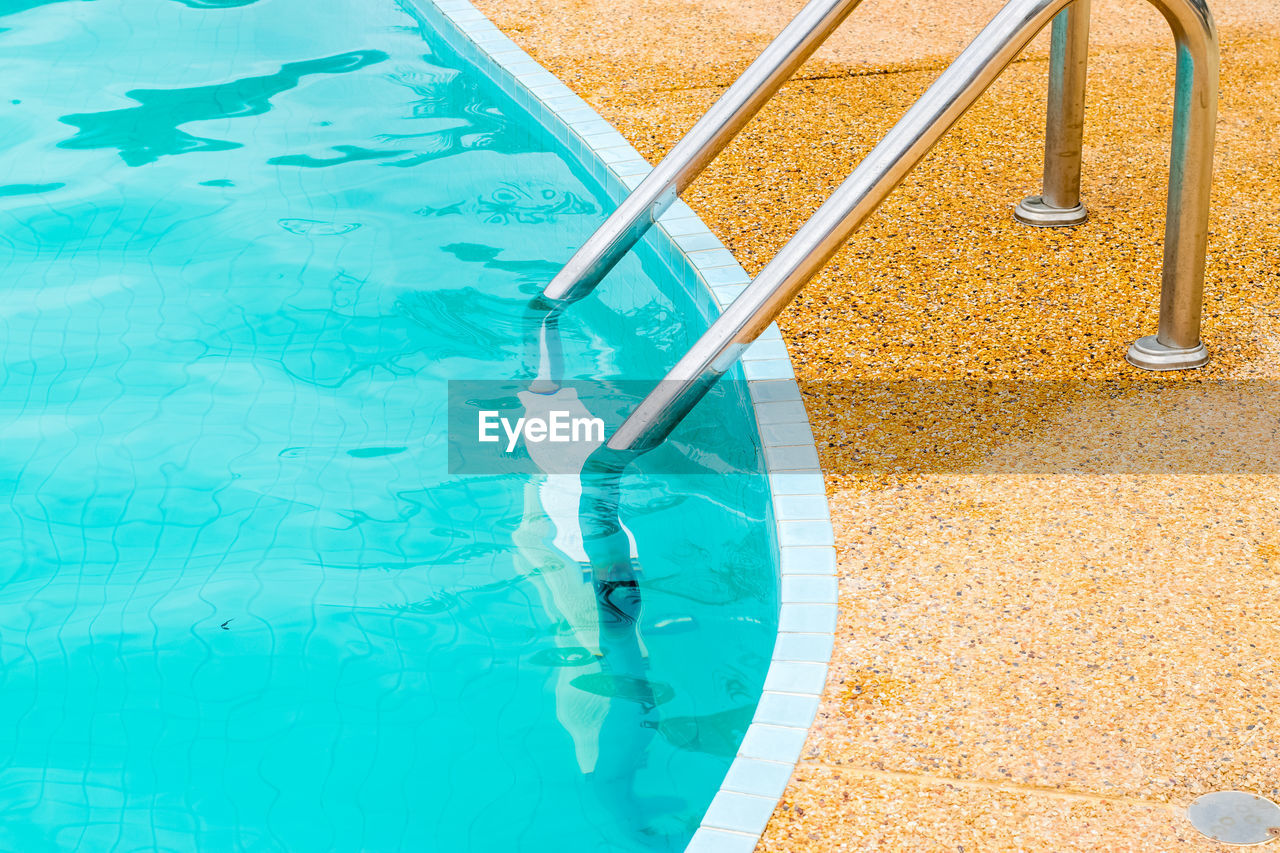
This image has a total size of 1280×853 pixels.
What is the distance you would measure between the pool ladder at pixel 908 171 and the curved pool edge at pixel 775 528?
19.0 inches

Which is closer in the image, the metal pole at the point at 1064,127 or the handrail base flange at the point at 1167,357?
the handrail base flange at the point at 1167,357

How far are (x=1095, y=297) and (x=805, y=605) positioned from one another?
1.81 m

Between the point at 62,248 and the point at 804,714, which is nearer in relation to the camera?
the point at 804,714

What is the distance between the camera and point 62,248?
18.9 feet

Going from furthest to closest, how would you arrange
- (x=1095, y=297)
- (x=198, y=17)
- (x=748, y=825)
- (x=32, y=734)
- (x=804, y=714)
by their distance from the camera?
(x=198, y=17) → (x=1095, y=297) → (x=32, y=734) → (x=804, y=714) → (x=748, y=825)

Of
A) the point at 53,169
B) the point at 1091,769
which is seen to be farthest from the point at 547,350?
the point at 53,169

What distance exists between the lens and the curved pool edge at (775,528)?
2371mm

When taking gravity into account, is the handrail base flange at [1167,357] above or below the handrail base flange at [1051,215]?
below

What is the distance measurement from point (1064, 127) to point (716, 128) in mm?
1455

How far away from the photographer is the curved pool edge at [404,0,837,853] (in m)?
2.37

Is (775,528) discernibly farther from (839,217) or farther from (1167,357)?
(1167,357)

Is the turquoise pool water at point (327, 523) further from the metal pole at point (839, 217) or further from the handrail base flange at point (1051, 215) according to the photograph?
the handrail base flange at point (1051, 215)

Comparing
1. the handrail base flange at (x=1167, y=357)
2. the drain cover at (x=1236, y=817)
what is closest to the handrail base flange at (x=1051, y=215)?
Result: the handrail base flange at (x=1167, y=357)

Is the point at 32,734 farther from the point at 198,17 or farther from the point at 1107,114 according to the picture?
the point at 198,17
